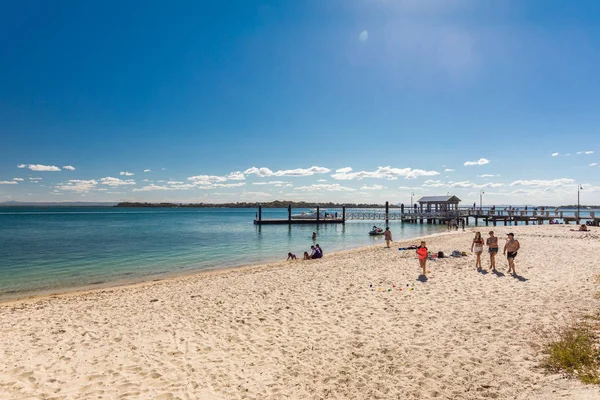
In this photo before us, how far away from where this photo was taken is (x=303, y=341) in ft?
22.7

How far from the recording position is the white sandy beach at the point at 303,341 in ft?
17.0

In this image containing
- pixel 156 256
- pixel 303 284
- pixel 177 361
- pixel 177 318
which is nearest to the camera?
pixel 177 361

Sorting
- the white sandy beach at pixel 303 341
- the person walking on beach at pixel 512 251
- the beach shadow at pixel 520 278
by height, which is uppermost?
the person walking on beach at pixel 512 251

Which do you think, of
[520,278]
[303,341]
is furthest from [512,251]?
[303,341]

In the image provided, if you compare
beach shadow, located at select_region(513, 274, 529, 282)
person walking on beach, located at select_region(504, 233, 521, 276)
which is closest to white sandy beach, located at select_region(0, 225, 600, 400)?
beach shadow, located at select_region(513, 274, 529, 282)

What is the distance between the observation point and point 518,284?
1077 centimetres

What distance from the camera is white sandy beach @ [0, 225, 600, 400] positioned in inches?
204

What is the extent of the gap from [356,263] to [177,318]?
10.0 meters

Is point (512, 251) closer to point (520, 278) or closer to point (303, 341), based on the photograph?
point (520, 278)

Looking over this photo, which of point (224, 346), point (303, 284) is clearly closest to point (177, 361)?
point (224, 346)

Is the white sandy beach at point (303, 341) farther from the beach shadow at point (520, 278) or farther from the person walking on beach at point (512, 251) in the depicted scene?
the person walking on beach at point (512, 251)

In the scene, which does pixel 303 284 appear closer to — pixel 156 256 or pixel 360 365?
pixel 360 365

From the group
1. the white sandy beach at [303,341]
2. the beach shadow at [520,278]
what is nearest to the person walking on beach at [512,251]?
the beach shadow at [520,278]

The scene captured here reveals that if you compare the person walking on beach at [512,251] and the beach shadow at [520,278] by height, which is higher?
the person walking on beach at [512,251]
